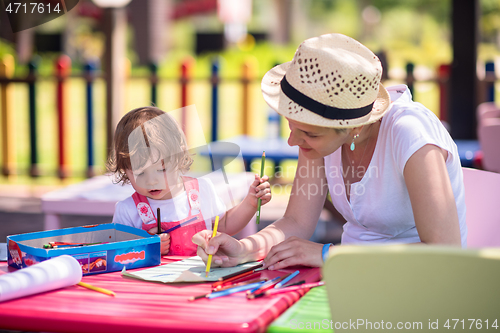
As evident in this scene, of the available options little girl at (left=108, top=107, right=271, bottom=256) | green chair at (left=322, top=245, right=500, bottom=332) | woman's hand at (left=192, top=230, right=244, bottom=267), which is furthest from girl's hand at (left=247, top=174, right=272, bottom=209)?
green chair at (left=322, top=245, right=500, bottom=332)

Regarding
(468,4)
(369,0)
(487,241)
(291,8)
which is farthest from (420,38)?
(487,241)

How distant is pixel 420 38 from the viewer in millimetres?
29828

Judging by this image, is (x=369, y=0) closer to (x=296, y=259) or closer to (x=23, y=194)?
(x=23, y=194)

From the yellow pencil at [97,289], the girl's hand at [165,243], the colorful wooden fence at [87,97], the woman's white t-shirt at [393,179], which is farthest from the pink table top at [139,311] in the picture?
the colorful wooden fence at [87,97]

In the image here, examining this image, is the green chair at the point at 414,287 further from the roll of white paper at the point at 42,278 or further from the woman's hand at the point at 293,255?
the roll of white paper at the point at 42,278

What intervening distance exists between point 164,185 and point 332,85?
2.35ft

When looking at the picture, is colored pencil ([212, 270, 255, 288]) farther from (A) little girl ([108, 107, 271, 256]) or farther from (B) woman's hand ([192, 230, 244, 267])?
(A) little girl ([108, 107, 271, 256])

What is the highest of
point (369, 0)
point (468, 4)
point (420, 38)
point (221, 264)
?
point (369, 0)

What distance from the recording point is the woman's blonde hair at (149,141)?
1824 millimetres

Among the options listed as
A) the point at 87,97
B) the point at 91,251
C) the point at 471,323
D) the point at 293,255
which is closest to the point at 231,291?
the point at 293,255

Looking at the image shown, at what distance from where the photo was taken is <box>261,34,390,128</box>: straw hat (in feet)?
4.69

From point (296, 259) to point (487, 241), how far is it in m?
0.70

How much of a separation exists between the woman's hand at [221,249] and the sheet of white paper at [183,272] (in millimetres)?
23

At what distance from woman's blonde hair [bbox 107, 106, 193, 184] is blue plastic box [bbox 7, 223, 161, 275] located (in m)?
0.31
